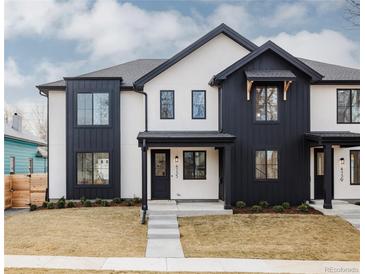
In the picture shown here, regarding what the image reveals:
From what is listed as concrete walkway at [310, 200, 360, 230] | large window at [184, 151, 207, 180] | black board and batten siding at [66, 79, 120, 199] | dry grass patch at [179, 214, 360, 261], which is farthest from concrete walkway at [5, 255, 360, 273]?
black board and batten siding at [66, 79, 120, 199]

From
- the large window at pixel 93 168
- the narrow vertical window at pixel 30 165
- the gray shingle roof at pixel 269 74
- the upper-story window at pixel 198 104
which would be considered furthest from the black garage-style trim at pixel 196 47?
the narrow vertical window at pixel 30 165

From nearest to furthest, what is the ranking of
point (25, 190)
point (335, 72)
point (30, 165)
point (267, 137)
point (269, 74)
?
point (269, 74) < point (267, 137) < point (335, 72) < point (25, 190) < point (30, 165)

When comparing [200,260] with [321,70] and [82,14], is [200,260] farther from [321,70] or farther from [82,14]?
[82,14]

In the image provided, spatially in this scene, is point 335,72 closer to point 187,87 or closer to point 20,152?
point 187,87

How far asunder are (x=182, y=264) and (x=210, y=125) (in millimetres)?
8491

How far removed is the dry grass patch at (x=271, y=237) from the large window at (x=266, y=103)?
3.96m

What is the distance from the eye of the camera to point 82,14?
1712 cm

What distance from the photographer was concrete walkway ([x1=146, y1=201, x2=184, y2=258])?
8.70m

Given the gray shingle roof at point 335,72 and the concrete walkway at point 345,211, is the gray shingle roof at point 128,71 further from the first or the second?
the concrete walkway at point 345,211

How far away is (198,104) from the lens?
51.2 feet

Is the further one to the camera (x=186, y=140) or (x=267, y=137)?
(x=267, y=137)

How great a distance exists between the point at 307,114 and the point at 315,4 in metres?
4.55

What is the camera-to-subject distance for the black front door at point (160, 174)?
15734 millimetres

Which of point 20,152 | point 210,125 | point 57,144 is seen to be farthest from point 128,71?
point 20,152
